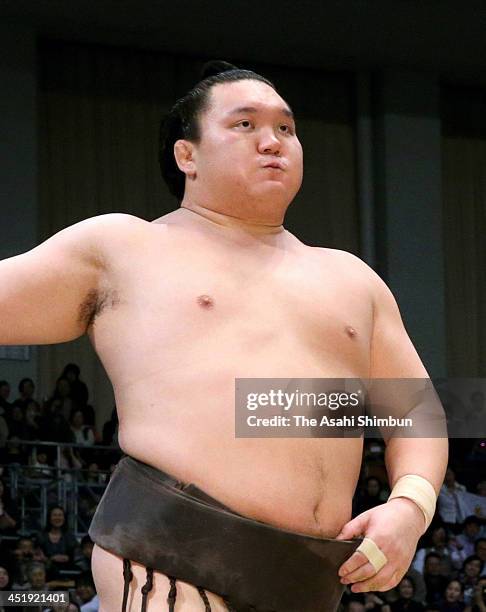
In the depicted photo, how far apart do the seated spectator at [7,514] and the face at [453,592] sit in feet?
8.35

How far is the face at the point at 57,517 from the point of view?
7.41m

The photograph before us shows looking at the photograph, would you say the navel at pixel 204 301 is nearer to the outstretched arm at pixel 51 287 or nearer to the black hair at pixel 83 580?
the outstretched arm at pixel 51 287

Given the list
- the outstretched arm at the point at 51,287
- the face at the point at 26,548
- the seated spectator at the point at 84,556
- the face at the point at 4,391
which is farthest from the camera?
the face at the point at 4,391

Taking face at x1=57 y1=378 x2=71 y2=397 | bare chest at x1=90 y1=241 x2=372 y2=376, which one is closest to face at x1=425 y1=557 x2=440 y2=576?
face at x1=57 y1=378 x2=71 y2=397

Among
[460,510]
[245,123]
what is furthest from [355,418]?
[460,510]

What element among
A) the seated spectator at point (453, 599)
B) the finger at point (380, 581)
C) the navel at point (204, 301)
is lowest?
the seated spectator at point (453, 599)

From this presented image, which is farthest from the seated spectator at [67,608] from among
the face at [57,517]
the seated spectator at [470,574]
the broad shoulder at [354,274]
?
the broad shoulder at [354,274]

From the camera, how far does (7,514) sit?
7.41 metres

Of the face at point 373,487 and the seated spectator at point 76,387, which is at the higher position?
the seated spectator at point 76,387

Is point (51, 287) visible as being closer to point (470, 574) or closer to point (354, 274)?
point (354, 274)

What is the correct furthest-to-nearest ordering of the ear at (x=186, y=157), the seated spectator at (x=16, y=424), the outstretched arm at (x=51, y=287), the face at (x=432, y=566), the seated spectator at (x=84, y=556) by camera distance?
the seated spectator at (x=16, y=424)
the face at (x=432, y=566)
the seated spectator at (x=84, y=556)
the ear at (x=186, y=157)
the outstretched arm at (x=51, y=287)

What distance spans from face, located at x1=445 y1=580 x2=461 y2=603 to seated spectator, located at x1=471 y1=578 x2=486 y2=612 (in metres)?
0.09

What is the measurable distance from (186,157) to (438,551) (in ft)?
19.0

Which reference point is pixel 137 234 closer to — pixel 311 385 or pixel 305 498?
pixel 311 385
